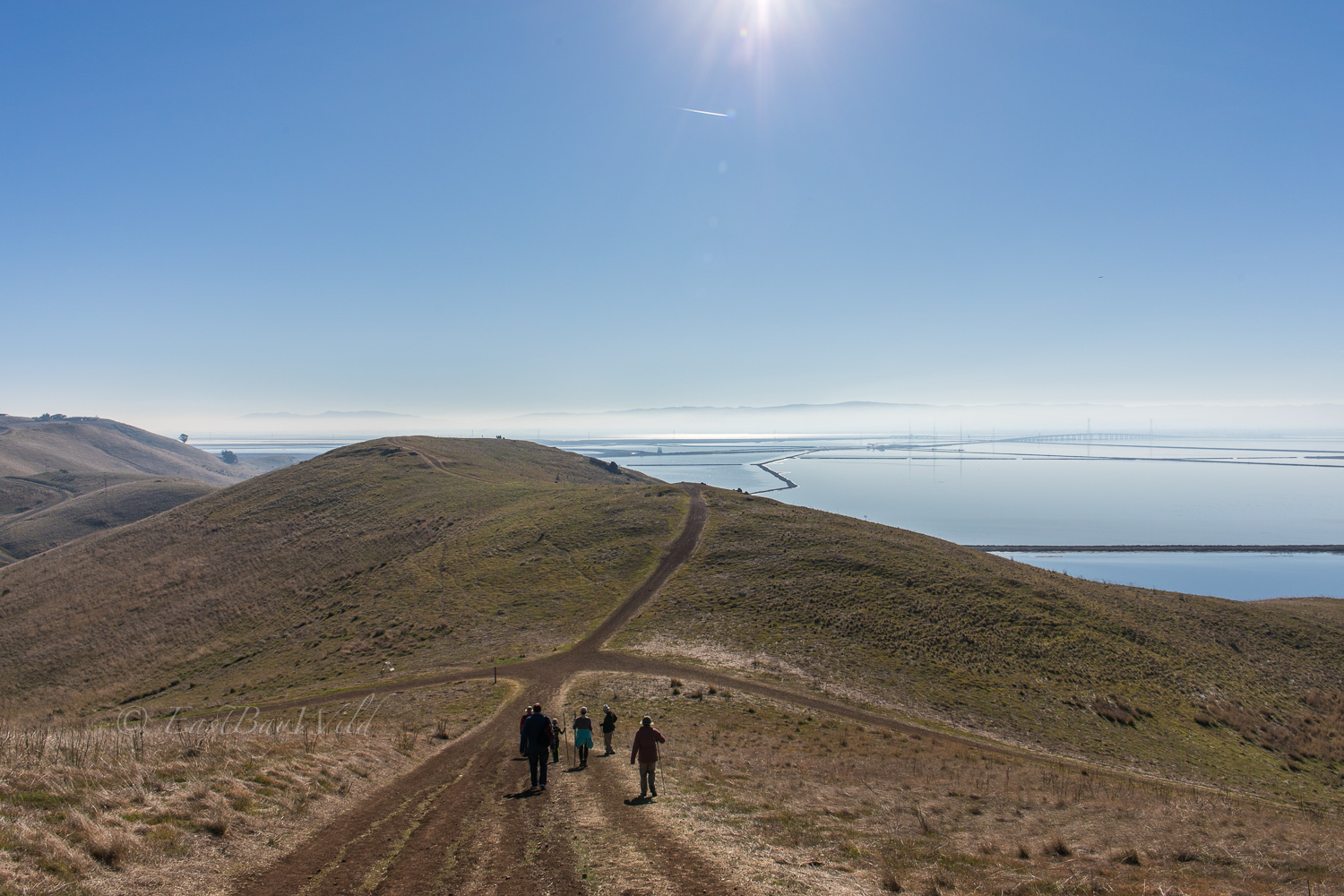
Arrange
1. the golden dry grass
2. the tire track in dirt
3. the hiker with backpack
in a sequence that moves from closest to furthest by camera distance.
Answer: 1. the golden dry grass
2. the tire track in dirt
3. the hiker with backpack

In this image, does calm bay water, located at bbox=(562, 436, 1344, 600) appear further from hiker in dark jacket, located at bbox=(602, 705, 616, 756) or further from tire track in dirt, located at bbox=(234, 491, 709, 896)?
tire track in dirt, located at bbox=(234, 491, 709, 896)

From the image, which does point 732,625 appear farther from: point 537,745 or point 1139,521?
point 1139,521

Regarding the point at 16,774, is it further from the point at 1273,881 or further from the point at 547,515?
the point at 547,515

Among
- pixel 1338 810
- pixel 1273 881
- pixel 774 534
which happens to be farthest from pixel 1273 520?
pixel 1273 881

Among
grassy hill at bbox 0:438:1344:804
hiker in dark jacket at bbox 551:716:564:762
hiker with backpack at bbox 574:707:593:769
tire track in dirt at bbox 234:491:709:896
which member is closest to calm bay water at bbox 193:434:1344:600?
grassy hill at bbox 0:438:1344:804

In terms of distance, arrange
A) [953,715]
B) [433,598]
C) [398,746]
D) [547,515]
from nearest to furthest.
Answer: [398,746]
[953,715]
[433,598]
[547,515]

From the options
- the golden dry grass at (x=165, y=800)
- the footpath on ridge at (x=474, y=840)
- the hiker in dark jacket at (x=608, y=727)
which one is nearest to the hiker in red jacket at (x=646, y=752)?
the footpath on ridge at (x=474, y=840)
